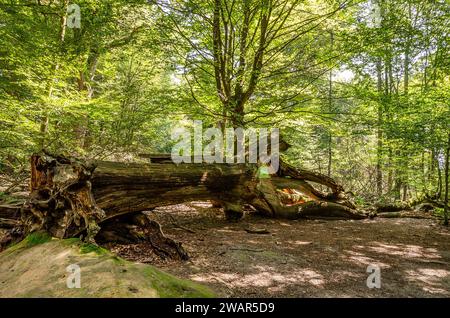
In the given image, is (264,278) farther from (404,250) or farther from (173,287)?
(404,250)

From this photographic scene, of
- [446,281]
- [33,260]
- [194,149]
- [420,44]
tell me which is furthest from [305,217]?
[194,149]

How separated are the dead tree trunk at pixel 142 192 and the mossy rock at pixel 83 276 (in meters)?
0.52

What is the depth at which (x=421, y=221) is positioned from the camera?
9.20 meters

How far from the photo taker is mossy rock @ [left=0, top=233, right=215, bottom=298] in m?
2.42

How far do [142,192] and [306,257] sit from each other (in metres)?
3.60

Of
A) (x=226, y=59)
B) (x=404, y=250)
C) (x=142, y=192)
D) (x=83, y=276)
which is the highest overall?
(x=226, y=59)

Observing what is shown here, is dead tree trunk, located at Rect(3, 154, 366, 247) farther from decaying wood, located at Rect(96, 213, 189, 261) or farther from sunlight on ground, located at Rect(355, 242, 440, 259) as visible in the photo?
sunlight on ground, located at Rect(355, 242, 440, 259)

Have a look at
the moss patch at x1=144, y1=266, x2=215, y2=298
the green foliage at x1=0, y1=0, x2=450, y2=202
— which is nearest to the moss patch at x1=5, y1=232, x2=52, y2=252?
the moss patch at x1=144, y1=266, x2=215, y2=298

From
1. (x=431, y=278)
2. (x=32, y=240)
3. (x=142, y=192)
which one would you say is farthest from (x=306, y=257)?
(x=32, y=240)

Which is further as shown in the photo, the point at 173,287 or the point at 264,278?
the point at 264,278

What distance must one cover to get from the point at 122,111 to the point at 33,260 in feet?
25.3

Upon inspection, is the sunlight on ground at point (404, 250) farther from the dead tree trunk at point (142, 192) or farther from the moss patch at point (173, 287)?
the moss patch at point (173, 287)

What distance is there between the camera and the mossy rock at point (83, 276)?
2418mm

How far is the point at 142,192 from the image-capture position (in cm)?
Answer: 602
